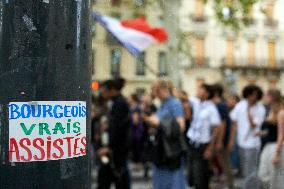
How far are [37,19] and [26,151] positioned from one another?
436 mm

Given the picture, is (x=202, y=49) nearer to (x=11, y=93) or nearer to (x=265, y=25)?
(x=265, y=25)

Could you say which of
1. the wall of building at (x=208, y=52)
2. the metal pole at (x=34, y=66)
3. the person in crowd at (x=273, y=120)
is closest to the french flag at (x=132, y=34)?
the person in crowd at (x=273, y=120)

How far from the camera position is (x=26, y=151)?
197cm

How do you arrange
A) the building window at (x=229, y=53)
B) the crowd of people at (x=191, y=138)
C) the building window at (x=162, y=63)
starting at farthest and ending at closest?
1. the building window at (x=229, y=53)
2. the building window at (x=162, y=63)
3. the crowd of people at (x=191, y=138)

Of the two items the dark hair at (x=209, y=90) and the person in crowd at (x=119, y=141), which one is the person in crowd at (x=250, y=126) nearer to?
the dark hair at (x=209, y=90)

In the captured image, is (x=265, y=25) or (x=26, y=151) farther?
(x=265, y=25)

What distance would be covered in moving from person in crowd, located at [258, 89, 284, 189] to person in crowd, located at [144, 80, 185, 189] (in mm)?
903

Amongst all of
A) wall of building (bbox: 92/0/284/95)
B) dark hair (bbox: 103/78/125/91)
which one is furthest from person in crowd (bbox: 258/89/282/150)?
wall of building (bbox: 92/0/284/95)

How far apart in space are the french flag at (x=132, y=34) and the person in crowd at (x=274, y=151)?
422 cm

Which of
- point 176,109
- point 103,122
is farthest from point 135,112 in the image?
point 176,109

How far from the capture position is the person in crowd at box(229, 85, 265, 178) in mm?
8070

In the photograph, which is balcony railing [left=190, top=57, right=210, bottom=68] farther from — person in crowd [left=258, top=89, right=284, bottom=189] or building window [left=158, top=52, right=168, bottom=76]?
person in crowd [left=258, top=89, right=284, bottom=189]

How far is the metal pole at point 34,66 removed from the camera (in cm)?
195

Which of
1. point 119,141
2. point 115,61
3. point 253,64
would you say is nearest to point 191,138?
point 119,141
